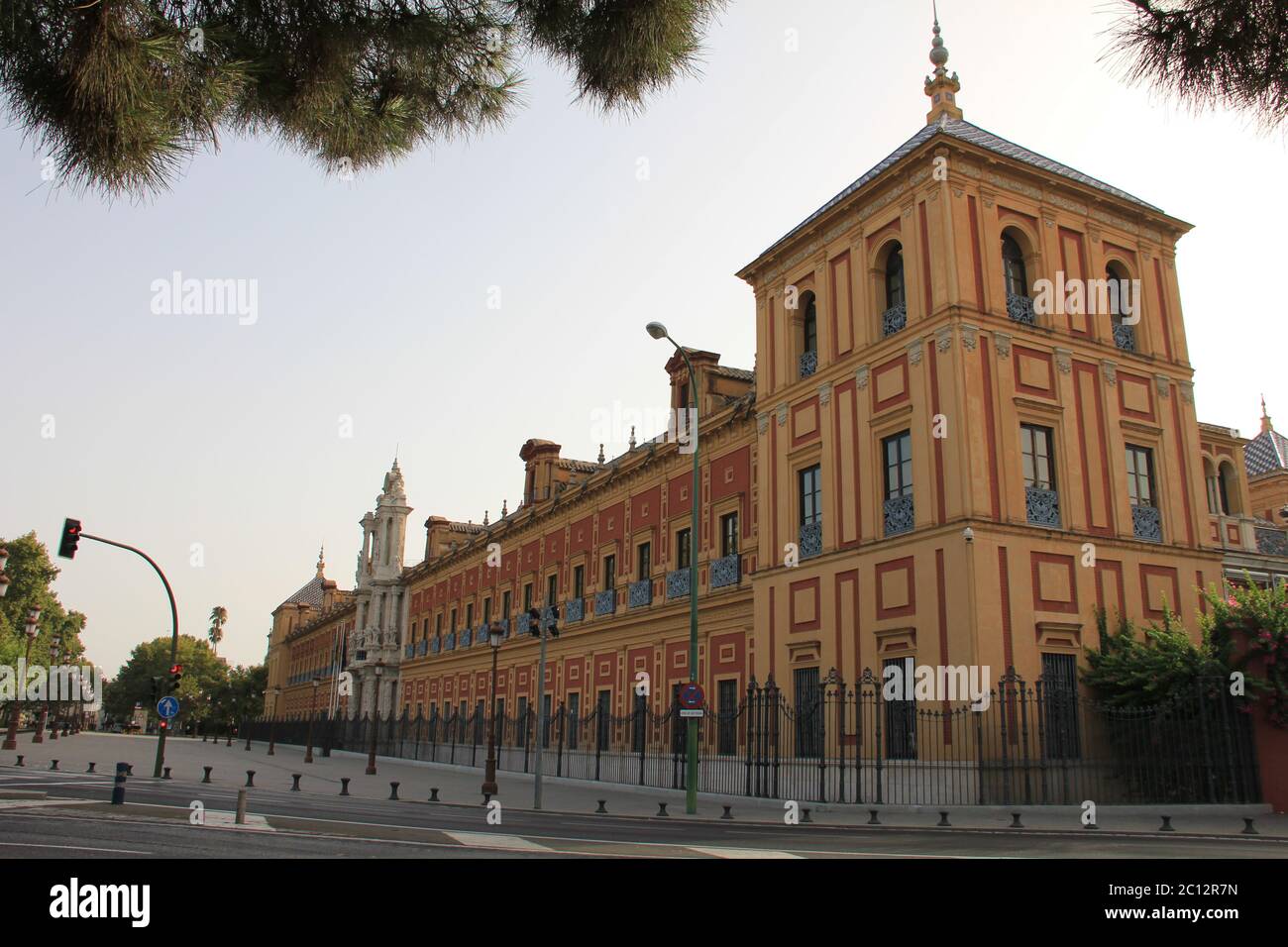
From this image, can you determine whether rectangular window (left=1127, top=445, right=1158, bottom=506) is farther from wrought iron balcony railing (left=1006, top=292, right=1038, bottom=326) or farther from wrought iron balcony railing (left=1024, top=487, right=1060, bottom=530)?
wrought iron balcony railing (left=1006, top=292, right=1038, bottom=326)

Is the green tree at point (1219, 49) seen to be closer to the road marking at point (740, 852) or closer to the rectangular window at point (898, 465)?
the road marking at point (740, 852)

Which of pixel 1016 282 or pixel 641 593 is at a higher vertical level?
pixel 1016 282

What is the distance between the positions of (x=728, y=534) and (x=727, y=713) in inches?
198

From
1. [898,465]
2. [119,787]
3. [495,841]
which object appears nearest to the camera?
[495,841]

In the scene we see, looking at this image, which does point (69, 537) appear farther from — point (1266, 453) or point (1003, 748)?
point (1266, 453)

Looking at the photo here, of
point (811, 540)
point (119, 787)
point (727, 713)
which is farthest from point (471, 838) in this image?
point (727, 713)

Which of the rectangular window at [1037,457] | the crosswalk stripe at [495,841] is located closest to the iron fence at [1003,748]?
the rectangular window at [1037,457]

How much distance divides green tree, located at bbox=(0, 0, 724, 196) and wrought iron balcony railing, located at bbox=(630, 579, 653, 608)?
2264 centimetres

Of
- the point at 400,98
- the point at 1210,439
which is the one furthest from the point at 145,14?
the point at 1210,439

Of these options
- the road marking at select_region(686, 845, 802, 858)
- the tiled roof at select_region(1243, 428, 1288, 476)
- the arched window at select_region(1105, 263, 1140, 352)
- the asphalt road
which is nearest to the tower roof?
the tiled roof at select_region(1243, 428, 1288, 476)

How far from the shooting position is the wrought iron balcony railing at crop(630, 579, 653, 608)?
95.9 ft

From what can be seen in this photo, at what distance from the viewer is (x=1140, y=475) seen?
20.2 m

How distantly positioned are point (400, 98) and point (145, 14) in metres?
2.19

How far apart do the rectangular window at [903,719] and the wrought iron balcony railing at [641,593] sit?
11.6 meters
